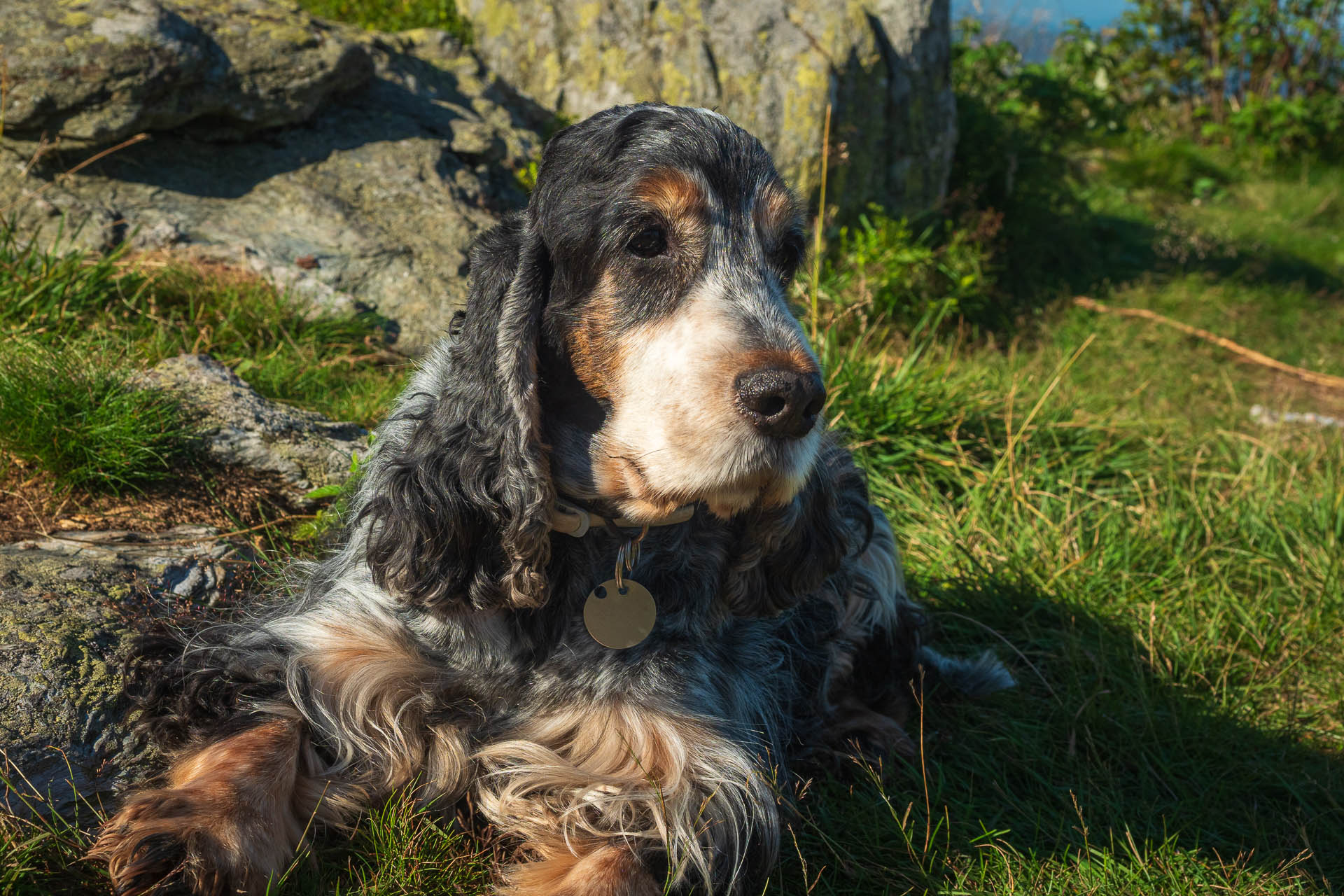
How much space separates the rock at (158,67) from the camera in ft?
15.1

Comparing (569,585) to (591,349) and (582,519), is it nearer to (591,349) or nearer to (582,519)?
(582,519)

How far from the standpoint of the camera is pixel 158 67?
475 cm

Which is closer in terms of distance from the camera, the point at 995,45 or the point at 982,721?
the point at 982,721

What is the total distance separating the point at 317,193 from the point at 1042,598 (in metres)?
3.86

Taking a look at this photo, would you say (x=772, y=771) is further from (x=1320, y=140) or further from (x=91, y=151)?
(x=1320, y=140)

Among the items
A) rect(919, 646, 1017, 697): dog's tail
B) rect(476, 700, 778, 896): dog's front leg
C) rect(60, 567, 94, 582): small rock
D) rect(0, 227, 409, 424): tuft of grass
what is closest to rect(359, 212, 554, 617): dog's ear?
rect(476, 700, 778, 896): dog's front leg

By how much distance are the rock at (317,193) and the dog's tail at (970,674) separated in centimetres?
270

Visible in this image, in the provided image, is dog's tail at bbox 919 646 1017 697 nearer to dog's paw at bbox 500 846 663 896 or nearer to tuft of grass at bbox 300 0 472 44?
dog's paw at bbox 500 846 663 896

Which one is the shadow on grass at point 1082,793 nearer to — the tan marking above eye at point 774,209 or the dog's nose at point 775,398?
the dog's nose at point 775,398

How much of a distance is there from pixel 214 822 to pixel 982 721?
7.59ft

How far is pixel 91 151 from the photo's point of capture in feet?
16.1

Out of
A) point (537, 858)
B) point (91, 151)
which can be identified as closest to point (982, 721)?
point (537, 858)

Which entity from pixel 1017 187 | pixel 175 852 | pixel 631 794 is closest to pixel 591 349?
pixel 631 794

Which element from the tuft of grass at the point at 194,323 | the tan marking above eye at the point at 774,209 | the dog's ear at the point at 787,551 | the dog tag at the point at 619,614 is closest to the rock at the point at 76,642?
the tuft of grass at the point at 194,323
